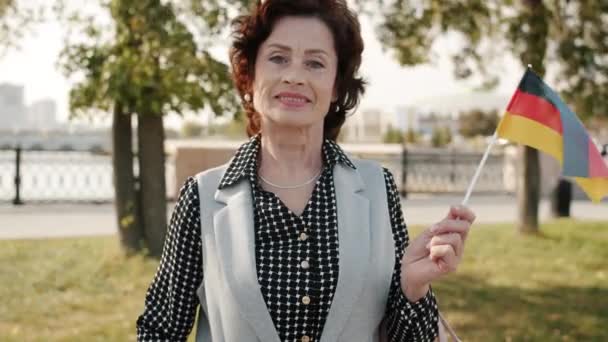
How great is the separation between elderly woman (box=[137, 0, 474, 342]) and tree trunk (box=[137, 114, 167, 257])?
595 cm

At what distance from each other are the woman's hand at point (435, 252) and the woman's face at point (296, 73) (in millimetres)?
440

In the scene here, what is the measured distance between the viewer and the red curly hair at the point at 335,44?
206 cm

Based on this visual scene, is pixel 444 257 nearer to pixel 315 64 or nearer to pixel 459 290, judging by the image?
pixel 315 64

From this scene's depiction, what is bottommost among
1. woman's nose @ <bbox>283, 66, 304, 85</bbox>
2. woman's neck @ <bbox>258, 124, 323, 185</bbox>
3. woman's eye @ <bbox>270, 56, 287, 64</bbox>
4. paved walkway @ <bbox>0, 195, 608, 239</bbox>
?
paved walkway @ <bbox>0, 195, 608, 239</bbox>

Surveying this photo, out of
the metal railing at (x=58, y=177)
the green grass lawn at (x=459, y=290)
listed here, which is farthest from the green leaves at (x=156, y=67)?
the metal railing at (x=58, y=177)

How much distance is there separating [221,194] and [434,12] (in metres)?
8.02

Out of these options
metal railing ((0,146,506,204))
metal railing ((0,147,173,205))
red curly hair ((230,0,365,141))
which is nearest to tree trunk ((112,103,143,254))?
metal railing ((0,146,506,204))

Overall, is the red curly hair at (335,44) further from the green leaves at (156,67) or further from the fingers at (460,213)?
the green leaves at (156,67)

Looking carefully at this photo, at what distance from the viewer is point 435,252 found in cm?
187

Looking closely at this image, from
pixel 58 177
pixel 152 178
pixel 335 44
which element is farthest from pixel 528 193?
pixel 58 177

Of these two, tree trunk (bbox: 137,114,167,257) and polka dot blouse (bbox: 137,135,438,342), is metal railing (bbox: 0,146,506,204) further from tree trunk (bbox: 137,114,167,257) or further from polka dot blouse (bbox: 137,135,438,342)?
polka dot blouse (bbox: 137,135,438,342)

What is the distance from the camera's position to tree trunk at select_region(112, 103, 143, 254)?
804cm

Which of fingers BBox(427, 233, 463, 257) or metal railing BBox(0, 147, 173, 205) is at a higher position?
fingers BBox(427, 233, 463, 257)

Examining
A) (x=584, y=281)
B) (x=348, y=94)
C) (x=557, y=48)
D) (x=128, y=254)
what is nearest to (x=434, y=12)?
(x=557, y=48)
